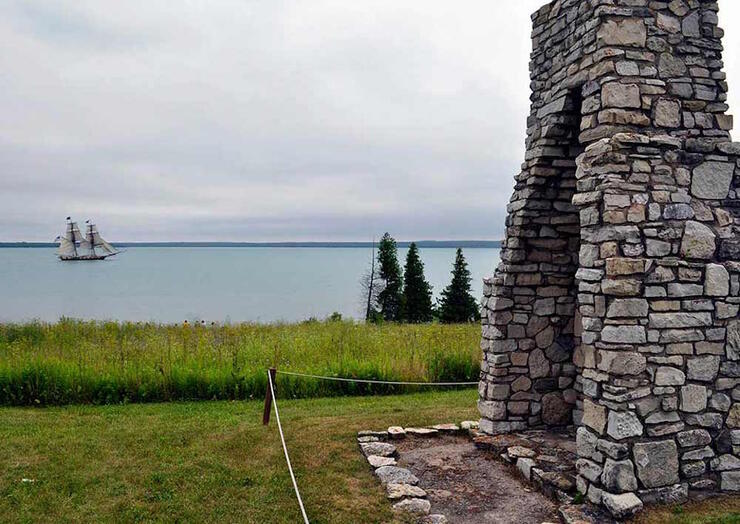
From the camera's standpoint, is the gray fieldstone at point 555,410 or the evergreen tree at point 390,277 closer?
the gray fieldstone at point 555,410

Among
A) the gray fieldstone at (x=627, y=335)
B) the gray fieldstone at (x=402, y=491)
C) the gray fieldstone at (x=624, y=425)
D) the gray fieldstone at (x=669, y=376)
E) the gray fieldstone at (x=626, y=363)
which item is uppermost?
the gray fieldstone at (x=627, y=335)

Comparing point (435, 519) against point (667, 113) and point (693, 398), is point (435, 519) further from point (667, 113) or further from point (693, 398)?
point (667, 113)

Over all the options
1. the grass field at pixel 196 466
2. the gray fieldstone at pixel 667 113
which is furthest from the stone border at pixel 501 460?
the gray fieldstone at pixel 667 113

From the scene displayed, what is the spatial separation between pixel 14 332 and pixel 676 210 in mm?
18702

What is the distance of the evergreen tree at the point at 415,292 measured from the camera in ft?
119

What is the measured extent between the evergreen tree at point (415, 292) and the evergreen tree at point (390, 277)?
102 cm

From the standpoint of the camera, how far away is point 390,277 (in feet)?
124

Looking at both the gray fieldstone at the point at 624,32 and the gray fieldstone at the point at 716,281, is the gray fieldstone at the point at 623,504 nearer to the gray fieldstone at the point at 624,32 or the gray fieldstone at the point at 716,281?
the gray fieldstone at the point at 716,281

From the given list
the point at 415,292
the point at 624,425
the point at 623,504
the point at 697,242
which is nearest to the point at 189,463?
the point at 623,504

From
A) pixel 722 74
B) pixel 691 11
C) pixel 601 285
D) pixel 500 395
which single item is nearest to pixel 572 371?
pixel 500 395

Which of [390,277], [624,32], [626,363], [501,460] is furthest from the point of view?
[390,277]

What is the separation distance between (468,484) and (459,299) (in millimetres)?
26485

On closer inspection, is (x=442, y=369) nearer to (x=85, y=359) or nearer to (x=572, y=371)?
(x=572, y=371)

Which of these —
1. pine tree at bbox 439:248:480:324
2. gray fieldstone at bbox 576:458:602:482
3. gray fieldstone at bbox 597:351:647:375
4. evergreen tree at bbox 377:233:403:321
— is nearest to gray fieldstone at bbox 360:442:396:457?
gray fieldstone at bbox 576:458:602:482
